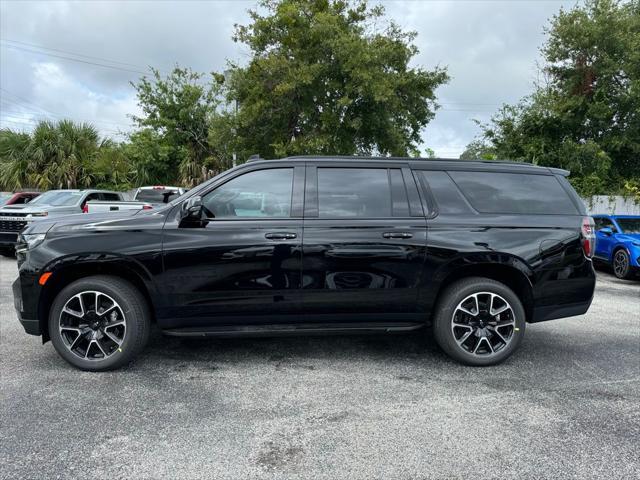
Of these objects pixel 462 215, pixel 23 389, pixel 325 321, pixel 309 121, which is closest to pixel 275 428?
pixel 325 321

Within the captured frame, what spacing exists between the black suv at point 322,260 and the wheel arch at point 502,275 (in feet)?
0.04

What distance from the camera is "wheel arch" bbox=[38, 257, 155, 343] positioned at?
385 centimetres

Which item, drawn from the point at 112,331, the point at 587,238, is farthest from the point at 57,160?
the point at 587,238

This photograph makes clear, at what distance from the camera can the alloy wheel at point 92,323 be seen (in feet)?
12.7

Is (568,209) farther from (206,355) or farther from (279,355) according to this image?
(206,355)

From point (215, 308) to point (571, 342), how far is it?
379 centimetres

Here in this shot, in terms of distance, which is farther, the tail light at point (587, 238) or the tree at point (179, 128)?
the tree at point (179, 128)

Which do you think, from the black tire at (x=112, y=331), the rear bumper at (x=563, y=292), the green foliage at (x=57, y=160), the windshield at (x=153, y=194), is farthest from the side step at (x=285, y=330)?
the green foliage at (x=57, y=160)

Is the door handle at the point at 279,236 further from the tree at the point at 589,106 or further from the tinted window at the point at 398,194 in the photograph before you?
the tree at the point at 589,106

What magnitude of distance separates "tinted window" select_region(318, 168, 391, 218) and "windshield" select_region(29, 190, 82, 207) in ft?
30.9

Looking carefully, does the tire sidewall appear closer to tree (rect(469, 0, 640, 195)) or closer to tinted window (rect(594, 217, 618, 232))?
tinted window (rect(594, 217, 618, 232))

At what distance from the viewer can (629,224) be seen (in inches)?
418

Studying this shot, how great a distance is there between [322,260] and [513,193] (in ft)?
6.33

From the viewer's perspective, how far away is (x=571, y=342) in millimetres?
5039
